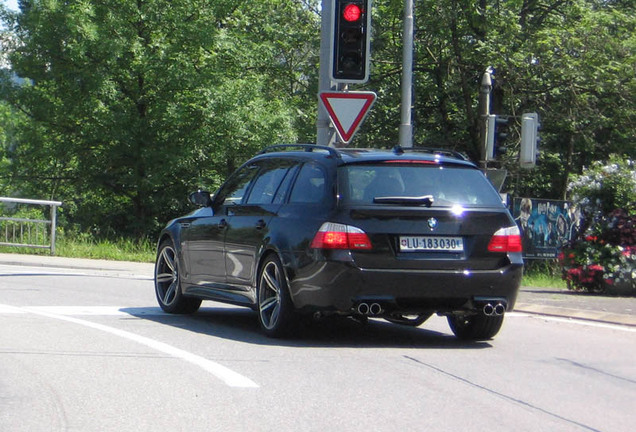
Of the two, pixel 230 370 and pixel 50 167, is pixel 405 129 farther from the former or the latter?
pixel 50 167

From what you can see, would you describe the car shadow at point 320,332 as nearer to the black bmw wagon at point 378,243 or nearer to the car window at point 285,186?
the black bmw wagon at point 378,243

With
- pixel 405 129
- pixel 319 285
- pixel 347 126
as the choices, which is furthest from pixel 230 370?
pixel 405 129

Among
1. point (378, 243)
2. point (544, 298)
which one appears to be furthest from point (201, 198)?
point (544, 298)

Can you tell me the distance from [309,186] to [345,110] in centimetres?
519

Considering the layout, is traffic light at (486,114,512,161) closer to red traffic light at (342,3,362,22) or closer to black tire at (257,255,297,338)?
red traffic light at (342,3,362,22)

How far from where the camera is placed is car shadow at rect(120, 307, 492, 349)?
9.26 metres

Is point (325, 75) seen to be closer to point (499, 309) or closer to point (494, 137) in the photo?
point (494, 137)

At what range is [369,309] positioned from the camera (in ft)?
28.7

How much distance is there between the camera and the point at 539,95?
3519cm

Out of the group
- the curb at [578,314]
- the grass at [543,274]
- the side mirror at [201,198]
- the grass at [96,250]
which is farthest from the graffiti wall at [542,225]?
the side mirror at [201,198]

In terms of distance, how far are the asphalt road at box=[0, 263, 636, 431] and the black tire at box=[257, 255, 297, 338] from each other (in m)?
0.14

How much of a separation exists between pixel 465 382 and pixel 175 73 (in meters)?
26.6

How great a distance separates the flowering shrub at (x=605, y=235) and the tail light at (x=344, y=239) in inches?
305

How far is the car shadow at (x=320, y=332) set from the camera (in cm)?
926
